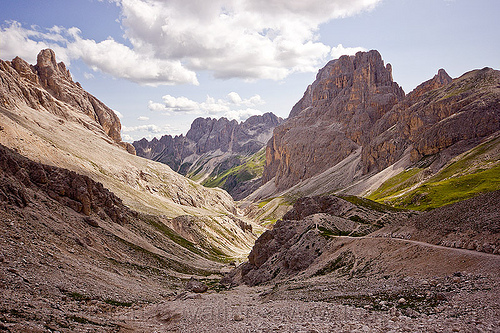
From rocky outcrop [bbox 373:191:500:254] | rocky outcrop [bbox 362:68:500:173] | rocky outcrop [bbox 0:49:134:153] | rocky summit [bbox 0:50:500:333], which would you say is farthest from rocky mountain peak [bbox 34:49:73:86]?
rocky outcrop [bbox 362:68:500:173]

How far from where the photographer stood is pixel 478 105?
162 metres

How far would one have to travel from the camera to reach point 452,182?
396 ft

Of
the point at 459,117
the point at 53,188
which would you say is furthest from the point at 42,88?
the point at 459,117

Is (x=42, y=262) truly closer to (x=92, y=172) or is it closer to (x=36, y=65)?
(x=92, y=172)

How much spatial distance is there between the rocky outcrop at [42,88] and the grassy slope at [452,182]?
156807mm

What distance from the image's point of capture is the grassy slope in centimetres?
10494

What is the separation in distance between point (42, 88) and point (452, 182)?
654ft

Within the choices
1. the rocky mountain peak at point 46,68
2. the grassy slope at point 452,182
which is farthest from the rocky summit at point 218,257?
the rocky mountain peak at point 46,68

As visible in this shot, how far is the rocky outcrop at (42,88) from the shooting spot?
133m

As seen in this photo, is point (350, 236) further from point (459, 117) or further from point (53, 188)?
point (459, 117)

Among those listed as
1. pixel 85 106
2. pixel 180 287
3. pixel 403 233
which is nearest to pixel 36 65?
pixel 85 106

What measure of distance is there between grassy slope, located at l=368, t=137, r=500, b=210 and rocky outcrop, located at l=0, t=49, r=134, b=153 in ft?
514

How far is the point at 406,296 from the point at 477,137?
16626cm

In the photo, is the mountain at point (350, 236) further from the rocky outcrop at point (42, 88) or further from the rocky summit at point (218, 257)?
the rocky outcrop at point (42, 88)
